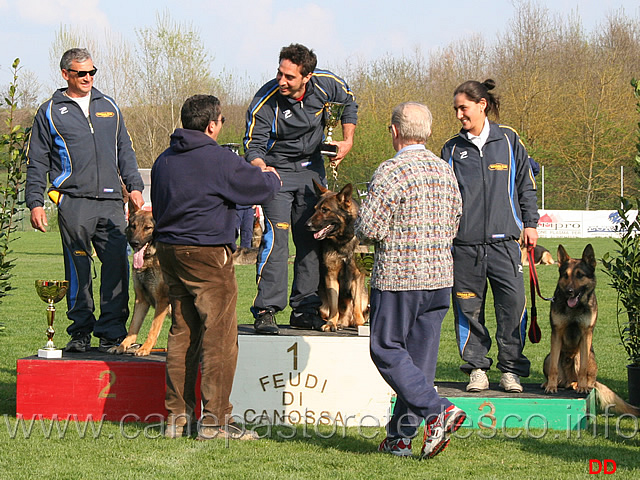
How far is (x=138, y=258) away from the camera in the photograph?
17.9 feet

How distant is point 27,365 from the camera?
471 cm

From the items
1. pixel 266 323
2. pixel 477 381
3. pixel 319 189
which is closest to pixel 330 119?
pixel 319 189

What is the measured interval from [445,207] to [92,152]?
9.17ft

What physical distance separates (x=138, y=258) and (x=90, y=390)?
43.8 inches

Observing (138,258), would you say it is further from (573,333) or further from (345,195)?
(573,333)

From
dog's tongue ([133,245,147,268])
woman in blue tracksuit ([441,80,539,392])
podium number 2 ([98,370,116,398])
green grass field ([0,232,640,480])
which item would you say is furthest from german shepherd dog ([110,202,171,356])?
woman in blue tracksuit ([441,80,539,392])

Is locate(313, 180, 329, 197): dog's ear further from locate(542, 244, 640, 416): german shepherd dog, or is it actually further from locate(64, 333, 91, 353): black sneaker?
locate(64, 333, 91, 353): black sneaker

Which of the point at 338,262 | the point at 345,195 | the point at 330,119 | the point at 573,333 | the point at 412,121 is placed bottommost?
the point at 573,333

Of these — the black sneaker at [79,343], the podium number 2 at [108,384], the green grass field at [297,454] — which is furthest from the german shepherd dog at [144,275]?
the green grass field at [297,454]

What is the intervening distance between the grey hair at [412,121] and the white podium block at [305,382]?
1503mm

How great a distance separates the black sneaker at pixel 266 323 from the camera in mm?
5078

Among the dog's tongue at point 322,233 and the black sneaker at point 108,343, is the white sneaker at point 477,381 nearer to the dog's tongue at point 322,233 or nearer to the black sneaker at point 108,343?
the dog's tongue at point 322,233

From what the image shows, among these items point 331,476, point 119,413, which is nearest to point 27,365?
point 119,413

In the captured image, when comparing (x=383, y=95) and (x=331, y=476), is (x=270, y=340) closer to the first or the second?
(x=331, y=476)
